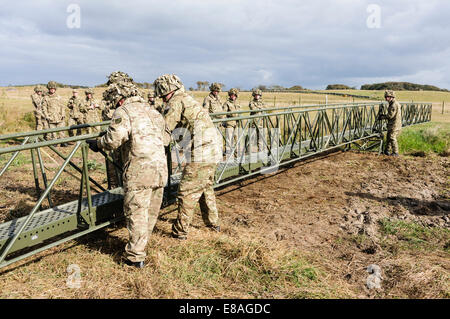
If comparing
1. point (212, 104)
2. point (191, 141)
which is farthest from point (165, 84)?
point (212, 104)

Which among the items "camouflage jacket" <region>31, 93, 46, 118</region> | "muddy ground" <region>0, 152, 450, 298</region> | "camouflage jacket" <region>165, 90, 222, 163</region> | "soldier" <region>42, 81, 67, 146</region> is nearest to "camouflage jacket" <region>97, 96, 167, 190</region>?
"camouflage jacket" <region>165, 90, 222, 163</region>

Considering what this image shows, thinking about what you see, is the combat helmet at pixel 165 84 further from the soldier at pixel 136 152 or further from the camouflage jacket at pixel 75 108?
the camouflage jacket at pixel 75 108

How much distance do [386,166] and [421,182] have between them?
1522 mm

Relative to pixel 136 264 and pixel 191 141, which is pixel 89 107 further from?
pixel 136 264

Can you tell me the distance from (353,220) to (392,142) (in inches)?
232

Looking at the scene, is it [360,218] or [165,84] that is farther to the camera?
[360,218]

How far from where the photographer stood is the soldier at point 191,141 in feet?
11.7

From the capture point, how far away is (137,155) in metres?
3.06

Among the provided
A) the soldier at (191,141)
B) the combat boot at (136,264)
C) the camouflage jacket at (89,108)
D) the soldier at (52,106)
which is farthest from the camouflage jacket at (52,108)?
the combat boot at (136,264)

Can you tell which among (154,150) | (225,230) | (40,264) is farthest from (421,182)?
(40,264)

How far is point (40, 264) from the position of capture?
333cm

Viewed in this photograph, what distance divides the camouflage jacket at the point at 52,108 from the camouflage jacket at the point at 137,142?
9.37 metres

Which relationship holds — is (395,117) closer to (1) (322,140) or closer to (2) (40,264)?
(1) (322,140)
